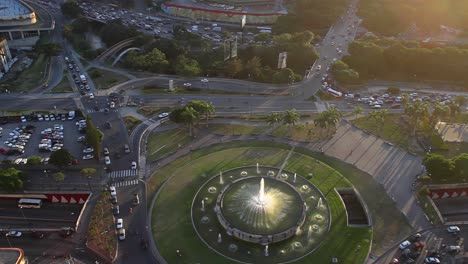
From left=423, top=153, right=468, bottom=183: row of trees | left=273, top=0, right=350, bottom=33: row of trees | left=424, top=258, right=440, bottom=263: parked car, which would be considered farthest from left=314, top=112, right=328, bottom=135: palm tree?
left=273, top=0, right=350, bottom=33: row of trees

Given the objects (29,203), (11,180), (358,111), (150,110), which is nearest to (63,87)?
(150,110)

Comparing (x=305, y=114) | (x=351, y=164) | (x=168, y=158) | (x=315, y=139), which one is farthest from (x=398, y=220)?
(x=168, y=158)

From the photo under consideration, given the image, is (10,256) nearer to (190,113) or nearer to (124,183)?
(124,183)

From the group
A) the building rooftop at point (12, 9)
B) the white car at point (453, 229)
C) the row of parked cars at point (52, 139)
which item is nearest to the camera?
the white car at point (453, 229)

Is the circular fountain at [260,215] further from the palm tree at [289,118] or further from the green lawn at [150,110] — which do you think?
the green lawn at [150,110]

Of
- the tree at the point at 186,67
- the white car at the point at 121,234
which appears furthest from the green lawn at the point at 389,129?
the white car at the point at 121,234
